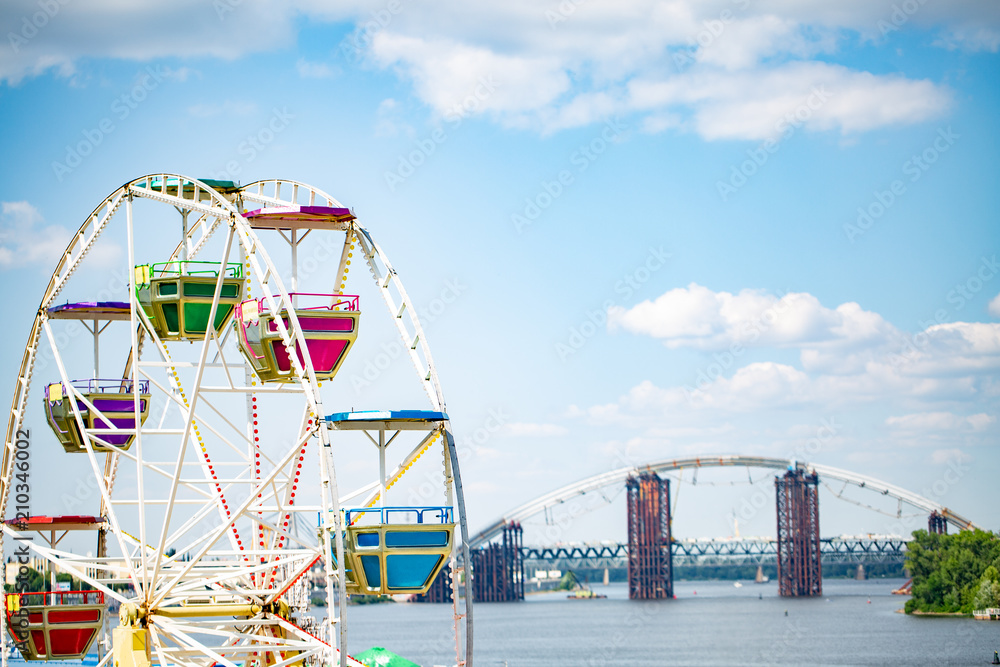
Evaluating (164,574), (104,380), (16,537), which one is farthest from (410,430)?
(16,537)

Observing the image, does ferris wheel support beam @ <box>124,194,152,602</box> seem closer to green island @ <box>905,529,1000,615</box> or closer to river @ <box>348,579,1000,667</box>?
river @ <box>348,579,1000,667</box>

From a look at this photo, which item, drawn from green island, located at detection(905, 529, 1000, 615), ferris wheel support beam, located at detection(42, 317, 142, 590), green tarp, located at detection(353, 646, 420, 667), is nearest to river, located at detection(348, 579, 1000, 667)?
green island, located at detection(905, 529, 1000, 615)

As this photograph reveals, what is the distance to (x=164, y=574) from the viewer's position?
148ft

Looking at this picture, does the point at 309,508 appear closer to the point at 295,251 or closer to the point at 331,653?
the point at 331,653

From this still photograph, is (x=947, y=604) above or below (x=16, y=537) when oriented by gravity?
below

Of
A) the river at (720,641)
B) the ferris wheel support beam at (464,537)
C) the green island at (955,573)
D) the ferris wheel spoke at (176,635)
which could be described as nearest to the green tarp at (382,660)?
the ferris wheel spoke at (176,635)

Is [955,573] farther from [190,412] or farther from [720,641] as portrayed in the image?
[190,412]

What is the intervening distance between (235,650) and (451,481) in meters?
8.80

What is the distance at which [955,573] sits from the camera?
167 m

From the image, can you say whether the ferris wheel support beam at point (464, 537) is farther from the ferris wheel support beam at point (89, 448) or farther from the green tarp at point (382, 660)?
the green tarp at point (382, 660)

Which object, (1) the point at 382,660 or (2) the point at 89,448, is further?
(1) the point at 382,660

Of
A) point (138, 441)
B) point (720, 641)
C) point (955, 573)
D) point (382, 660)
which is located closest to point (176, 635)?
point (138, 441)

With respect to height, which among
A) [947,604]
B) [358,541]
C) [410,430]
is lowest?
[947,604]

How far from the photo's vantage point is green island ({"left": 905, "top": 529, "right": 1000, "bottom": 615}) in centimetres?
15988
